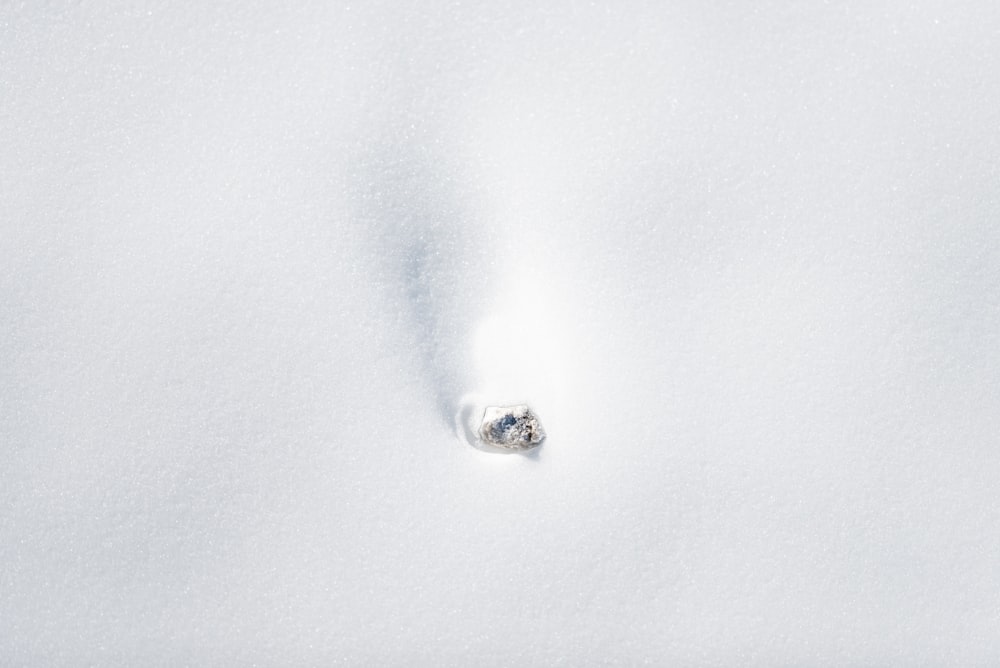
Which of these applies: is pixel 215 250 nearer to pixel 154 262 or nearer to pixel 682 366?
pixel 154 262

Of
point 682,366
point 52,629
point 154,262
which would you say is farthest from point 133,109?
point 682,366

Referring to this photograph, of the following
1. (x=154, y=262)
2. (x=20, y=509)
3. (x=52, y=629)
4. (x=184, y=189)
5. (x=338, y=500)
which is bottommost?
(x=52, y=629)

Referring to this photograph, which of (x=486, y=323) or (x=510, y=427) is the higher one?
(x=486, y=323)
